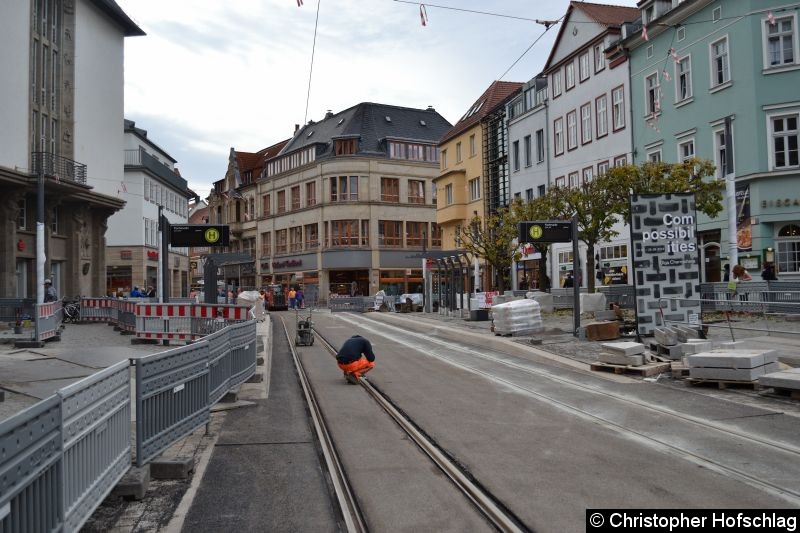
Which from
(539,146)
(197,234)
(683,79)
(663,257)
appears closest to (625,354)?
(663,257)

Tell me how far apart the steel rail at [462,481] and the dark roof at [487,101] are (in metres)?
45.5

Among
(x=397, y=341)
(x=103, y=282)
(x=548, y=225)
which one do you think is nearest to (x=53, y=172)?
(x=103, y=282)

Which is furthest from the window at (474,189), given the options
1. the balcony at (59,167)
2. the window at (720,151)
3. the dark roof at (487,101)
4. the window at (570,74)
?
the balcony at (59,167)

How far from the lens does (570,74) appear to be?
40281 mm

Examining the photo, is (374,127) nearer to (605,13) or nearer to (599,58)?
(605,13)

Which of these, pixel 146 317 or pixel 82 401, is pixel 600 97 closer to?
pixel 146 317

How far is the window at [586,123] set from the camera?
3803 cm

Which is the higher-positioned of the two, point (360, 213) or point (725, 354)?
point (360, 213)

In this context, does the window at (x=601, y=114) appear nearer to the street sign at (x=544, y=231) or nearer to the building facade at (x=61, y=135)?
the street sign at (x=544, y=231)

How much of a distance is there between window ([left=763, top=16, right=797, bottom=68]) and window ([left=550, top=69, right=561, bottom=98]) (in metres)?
16.2

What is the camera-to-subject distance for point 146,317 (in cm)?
2059

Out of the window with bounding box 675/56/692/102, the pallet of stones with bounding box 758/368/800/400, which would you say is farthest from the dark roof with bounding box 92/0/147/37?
the pallet of stones with bounding box 758/368/800/400

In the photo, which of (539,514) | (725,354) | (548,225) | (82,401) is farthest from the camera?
(548,225)

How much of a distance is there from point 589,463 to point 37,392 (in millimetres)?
9075
